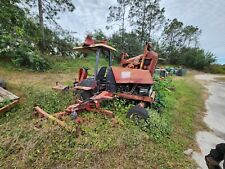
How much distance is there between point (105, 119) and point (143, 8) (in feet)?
69.6

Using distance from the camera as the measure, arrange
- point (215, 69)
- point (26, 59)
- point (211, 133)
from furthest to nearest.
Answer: point (215, 69) → point (26, 59) → point (211, 133)

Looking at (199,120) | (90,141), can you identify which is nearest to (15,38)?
(90,141)

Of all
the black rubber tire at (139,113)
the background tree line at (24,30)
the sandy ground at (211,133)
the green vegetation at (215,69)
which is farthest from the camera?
the green vegetation at (215,69)

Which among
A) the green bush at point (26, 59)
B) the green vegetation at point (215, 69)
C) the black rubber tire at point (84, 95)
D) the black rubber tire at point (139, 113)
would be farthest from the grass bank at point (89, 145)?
the green vegetation at point (215, 69)

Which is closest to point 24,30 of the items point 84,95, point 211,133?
point 84,95

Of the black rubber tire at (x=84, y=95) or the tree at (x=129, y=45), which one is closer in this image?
the black rubber tire at (x=84, y=95)

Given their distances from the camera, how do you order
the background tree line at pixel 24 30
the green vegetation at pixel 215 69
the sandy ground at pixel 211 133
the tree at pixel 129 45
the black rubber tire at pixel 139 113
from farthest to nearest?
the green vegetation at pixel 215 69, the tree at pixel 129 45, the background tree line at pixel 24 30, the black rubber tire at pixel 139 113, the sandy ground at pixel 211 133

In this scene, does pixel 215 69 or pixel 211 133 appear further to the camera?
pixel 215 69

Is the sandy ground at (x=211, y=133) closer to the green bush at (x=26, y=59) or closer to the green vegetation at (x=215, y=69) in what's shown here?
the green bush at (x=26, y=59)

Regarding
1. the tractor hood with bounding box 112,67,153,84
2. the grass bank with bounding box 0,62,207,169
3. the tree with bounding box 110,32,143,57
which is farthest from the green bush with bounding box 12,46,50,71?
the tree with bounding box 110,32,143,57

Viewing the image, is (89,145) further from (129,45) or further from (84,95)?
(129,45)

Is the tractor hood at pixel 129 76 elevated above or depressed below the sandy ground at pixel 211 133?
above

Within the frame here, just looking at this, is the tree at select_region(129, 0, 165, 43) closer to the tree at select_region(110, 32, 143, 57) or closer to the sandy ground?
the tree at select_region(110, 32, 143, 57)

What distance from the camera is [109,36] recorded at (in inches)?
832
